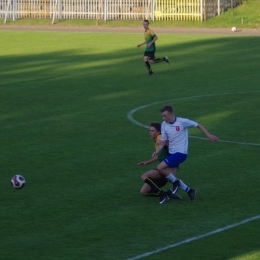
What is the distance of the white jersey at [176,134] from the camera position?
12.9 m

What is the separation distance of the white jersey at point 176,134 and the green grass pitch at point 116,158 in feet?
2.90

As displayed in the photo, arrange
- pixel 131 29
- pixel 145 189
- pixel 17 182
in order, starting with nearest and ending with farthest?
pixel 145 189, pixel 17 182, pixel 131 29

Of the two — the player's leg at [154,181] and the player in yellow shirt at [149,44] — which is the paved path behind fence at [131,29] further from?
the player's leg at [154,181]

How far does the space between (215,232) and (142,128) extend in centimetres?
880

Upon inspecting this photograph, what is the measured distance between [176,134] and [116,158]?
3696mm

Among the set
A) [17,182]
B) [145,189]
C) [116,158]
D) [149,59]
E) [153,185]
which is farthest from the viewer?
[149,59]

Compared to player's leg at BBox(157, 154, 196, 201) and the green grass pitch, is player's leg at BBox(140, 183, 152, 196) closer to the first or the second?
the green grass pitch

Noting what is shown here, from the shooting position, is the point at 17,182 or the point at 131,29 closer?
the point at 17,182

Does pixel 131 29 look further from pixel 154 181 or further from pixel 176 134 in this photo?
pixel 176 134

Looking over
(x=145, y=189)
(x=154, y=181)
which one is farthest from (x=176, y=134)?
(x=145, y=189)

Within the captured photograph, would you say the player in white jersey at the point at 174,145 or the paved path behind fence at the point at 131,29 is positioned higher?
the paved path behind fence at the point at 131,29

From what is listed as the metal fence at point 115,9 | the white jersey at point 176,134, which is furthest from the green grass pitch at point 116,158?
the metal fence at point 115,9

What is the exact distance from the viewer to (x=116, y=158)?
647 inches

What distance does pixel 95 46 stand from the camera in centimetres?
4062
